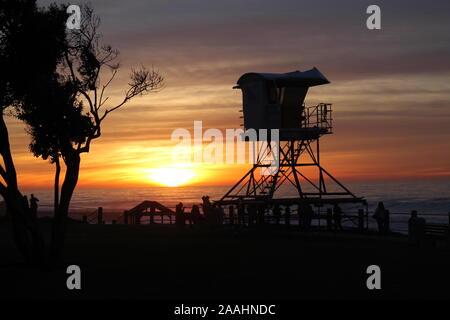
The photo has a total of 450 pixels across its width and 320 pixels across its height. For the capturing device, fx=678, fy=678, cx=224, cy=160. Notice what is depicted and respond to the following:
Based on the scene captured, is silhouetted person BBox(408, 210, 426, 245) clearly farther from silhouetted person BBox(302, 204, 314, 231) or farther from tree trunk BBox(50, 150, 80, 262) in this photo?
tree trunk BBox(50, 150, 80, 262)

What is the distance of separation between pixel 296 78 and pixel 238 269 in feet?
85.3

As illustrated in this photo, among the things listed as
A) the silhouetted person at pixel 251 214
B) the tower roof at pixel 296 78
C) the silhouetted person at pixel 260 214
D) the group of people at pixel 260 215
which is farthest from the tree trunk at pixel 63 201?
the tower roof at pixel 296 78

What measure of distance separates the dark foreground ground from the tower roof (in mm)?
13811

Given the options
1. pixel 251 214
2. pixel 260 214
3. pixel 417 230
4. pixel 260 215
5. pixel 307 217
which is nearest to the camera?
pixel 417 230

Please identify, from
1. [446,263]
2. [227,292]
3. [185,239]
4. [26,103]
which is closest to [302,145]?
[185,239]

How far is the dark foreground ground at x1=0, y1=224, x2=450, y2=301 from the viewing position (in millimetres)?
18359

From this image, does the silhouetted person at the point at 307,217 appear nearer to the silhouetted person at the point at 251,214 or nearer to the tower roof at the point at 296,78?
the silhouetted person at the point at 251,214

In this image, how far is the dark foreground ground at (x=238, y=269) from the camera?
18.4 m

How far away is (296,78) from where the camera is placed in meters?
47.0

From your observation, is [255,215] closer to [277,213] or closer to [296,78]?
[277,213]

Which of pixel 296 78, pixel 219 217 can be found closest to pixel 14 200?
pixel 219 217
